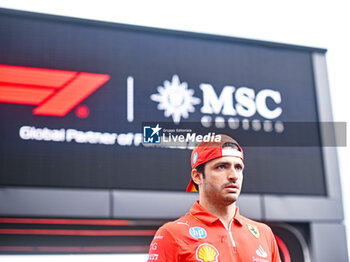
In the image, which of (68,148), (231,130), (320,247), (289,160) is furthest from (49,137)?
(320,247)

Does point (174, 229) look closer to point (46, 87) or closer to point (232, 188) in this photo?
point (232, 188)

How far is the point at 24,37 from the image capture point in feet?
31.1

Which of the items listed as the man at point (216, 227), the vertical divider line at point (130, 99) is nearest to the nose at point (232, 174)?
the man at point (216, 227)

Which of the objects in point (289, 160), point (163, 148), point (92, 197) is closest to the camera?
point (92, 197)

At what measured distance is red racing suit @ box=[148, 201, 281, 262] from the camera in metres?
3.16

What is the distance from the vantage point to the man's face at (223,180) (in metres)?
3.23

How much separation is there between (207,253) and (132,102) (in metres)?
6.75

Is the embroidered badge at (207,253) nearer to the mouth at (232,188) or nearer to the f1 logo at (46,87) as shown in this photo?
the mouth at (232,188)

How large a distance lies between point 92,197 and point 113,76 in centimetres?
225

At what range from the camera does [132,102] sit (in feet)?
31.9

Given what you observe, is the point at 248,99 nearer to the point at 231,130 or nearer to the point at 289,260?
the point at 231,130

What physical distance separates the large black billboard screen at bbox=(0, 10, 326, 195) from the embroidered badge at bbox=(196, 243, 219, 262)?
20.0 feet

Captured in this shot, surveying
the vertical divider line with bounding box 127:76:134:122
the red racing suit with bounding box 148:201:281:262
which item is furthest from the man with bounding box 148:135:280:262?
the vertical divider line with bounding box 127:76:134:122

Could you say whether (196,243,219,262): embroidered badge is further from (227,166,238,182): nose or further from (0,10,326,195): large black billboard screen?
(0,10,326,195): large black billboard screen
